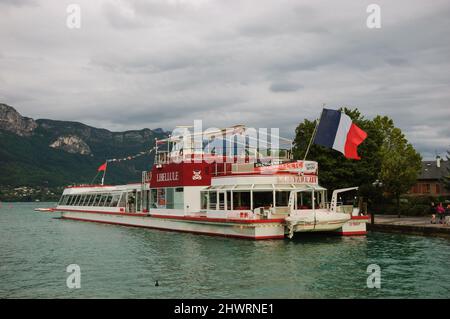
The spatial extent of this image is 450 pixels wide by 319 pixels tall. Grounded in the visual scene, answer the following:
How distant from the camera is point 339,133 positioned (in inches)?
1241

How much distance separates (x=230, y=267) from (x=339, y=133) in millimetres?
14782

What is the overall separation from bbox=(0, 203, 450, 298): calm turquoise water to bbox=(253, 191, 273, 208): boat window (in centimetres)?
405

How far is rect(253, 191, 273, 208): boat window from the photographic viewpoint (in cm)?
3284

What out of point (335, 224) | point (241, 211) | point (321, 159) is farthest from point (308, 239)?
point (321, 159)

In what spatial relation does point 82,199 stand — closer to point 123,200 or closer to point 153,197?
point 123,200

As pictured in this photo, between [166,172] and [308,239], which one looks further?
[166,172]

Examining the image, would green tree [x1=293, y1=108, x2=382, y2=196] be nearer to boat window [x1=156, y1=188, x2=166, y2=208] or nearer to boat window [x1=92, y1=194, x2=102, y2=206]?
boat window [x1=156, y1=188, x2=166, y2=208]

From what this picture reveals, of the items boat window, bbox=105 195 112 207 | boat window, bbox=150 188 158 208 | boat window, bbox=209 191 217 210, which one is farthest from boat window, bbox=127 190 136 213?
boat window, bbox=209 191 217 210

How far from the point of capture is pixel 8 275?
2077cm

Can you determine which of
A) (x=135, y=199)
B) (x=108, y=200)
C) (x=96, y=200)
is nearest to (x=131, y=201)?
(x=135, y=199)

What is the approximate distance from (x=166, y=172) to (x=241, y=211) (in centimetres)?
1217

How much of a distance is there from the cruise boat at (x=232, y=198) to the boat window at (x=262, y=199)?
0.06 m

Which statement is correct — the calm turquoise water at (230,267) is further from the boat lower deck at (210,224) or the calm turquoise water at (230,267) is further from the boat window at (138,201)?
the boat window at (138,201)
